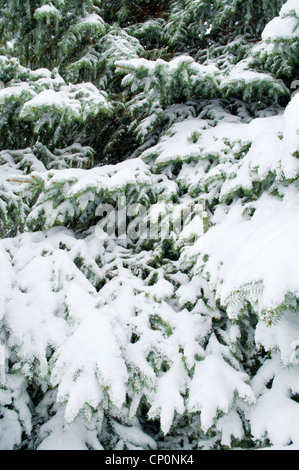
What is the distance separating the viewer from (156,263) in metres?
2.98

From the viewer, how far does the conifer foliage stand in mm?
1952

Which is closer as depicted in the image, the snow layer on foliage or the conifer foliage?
the conifer foliage

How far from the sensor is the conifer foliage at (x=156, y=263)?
195 centimetres

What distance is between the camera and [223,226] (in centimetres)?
253

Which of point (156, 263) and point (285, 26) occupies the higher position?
point (285, 26)

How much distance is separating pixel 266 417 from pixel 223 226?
4.15ft

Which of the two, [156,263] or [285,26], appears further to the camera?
[156,263]

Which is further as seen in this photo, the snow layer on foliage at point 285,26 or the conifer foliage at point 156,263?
the snow layer on foliage at point 285,26

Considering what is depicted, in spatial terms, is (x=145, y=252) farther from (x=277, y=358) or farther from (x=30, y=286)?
(x=277, y=358)

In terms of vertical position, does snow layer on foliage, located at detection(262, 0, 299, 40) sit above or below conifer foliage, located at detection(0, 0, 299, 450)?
above

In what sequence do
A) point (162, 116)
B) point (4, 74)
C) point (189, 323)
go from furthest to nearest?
1. point (162, 116)
2. point (4, 74)
3. point (189, 323)

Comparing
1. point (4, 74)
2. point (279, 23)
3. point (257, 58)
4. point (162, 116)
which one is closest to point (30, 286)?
point (4, 74)

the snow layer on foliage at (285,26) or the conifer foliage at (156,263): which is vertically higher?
the snow layer on foliage at (285,26)

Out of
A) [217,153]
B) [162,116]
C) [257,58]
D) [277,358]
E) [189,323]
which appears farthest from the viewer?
[162,116]
